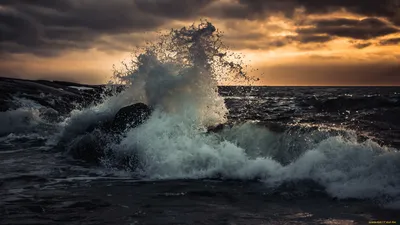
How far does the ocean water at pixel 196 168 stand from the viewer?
5.65m

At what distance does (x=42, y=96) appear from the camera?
3017 centimetres

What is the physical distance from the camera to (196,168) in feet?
27.6

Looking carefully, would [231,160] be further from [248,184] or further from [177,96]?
[177,96]

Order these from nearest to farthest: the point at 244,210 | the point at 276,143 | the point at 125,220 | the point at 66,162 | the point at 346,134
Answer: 1. the point at 125,220
2. the point at 244,210
3. the point at 346,134
4. the point at 276,143
5. the point at 66,162

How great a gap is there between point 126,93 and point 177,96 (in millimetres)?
3348

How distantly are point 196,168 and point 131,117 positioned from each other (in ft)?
12.1

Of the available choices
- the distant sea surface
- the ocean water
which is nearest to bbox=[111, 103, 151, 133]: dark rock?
the ocean water

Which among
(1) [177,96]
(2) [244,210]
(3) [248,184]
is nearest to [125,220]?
(2) [244,210]

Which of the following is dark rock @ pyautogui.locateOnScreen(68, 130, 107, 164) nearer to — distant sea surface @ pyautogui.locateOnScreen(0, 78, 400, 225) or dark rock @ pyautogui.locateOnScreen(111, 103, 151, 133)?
distant sea surface @ pyautogui.locateOnScreen(0, 78, 400, 225)

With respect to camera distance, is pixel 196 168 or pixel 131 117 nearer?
pixel 196 168

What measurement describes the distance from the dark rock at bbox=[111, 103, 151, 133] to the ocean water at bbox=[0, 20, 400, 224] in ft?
0.93

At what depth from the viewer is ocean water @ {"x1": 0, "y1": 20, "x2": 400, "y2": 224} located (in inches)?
222

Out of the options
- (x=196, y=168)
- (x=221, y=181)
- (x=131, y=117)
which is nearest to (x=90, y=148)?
(x=131, y=117)

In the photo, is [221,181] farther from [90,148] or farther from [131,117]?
[90,148]
